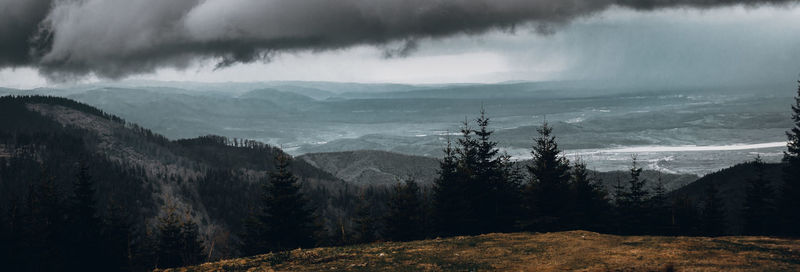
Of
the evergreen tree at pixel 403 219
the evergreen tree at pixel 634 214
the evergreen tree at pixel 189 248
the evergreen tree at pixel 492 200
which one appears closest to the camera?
the evergreen tree at pixel 492 200

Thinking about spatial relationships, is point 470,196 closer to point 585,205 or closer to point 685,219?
point 585,205

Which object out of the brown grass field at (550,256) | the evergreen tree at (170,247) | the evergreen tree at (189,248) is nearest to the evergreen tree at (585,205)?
the brown grass field at (550,256)

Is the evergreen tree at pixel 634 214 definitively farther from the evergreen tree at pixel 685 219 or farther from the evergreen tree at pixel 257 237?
the evergreen tree at pixel 257 237

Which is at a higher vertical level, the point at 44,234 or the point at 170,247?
the point at 44,234

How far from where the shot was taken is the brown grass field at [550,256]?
84.2ft

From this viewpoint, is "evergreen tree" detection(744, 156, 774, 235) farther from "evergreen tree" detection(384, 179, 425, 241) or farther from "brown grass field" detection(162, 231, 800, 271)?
"brown grass field" detection(162, 231, 800, 271)

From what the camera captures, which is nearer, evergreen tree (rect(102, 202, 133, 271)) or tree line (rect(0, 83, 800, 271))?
tree line (rect(0, 83, 800, 271))

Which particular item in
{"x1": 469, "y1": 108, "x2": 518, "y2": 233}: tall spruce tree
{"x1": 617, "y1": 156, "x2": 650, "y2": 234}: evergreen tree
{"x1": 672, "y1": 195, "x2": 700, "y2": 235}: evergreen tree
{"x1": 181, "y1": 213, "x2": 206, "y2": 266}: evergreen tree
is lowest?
{"x1": 181, "y1": 213, "x2": 206, "y2": 266}: evergreen tree

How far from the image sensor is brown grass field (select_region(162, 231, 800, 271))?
25.7m

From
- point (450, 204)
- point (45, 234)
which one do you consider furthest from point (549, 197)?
point (45, 234)

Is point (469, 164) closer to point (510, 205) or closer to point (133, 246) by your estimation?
point (510, 205)

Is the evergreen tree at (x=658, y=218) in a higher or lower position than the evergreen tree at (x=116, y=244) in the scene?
higher

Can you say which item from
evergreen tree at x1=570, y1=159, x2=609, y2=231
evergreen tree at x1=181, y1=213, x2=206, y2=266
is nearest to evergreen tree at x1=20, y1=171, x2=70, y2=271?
evergreen tree at x1=181, y1=213, x2=206, y2=266

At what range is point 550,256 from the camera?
97.3 feet
